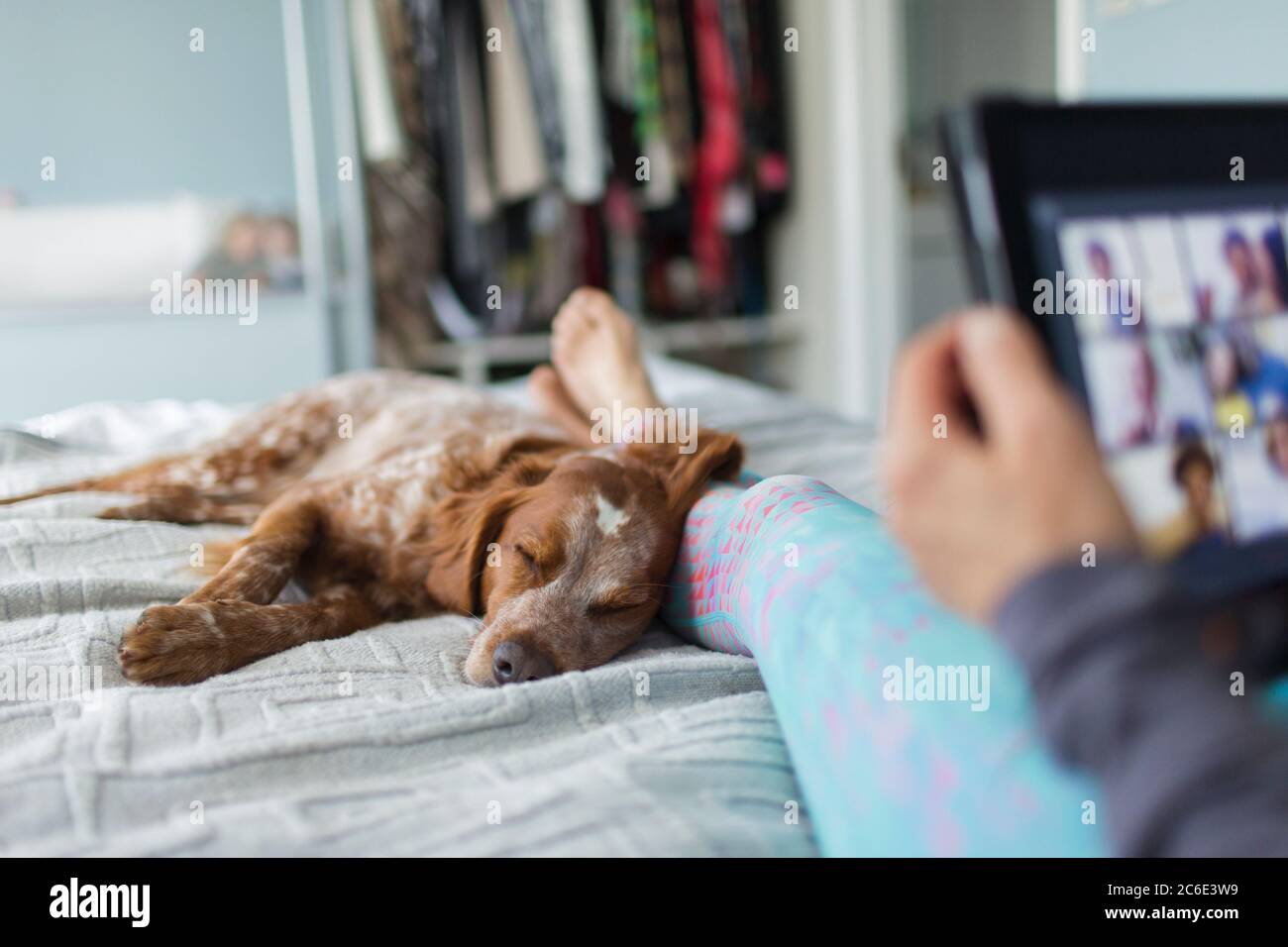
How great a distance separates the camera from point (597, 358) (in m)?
2.41

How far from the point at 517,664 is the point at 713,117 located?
3.88 metres

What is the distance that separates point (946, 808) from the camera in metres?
0.65

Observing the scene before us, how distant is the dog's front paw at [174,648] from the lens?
45.4 inches

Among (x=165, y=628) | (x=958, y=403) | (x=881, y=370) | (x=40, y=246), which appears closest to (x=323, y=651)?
(x=165, y=628)

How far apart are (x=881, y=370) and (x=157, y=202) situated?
326cm

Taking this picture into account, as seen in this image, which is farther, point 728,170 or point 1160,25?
point 728,170

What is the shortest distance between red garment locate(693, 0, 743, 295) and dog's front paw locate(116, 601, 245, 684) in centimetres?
383

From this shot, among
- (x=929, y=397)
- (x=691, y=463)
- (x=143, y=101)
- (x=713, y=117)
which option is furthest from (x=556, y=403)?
(x=713, y=117)

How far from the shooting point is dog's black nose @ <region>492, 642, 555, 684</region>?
1.17 m

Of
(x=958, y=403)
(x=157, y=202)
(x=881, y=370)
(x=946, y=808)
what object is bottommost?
(x=881, y=370)

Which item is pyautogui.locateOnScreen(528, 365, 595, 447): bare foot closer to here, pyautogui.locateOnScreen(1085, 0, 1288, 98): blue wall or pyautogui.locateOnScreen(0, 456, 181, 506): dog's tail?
pyautogui.locateOnScreen(0, 456, 181, 506): dog's tail

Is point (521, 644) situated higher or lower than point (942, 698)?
lower

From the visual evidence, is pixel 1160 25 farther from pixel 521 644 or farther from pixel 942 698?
pixel 942 698

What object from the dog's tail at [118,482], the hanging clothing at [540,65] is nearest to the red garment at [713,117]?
the hanging clothing at [540,65]
